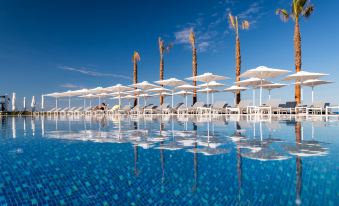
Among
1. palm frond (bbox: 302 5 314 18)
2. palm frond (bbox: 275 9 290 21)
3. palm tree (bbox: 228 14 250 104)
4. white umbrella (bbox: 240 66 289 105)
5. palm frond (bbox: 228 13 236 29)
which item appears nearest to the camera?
white umbrella (bbox: 240 66 289 105)

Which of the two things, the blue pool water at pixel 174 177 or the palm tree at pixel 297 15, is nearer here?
the blue pool water at pixel 174 177

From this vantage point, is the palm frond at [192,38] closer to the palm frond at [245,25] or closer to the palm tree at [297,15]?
the palm frond at [245,25]

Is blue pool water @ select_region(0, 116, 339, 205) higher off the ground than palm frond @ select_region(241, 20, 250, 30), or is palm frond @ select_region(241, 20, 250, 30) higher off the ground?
palm frond @ select_region(241, 20, 250, 30)

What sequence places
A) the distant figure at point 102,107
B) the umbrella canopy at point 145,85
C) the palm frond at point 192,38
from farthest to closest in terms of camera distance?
1. the distant figure at point 102,107
2. the palm frond at point 192,38
3. the umbrella canopy at point 145,85

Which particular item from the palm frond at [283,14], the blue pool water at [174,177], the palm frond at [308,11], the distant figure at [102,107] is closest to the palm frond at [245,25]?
the palm frond at [283,14]

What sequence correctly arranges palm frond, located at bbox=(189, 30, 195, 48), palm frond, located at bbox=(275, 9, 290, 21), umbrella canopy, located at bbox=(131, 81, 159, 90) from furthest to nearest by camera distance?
1. palm frond, located at bbox=(189, 30, 195, 48)
2. umbrella canopy, located at bbox=(131, 81, 159, 90)
3. palm frond, located at bbox=(275, 9, 290, 21)

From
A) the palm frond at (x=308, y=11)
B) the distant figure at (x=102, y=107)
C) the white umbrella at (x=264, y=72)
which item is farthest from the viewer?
the distant figure at (x=102, y=107)

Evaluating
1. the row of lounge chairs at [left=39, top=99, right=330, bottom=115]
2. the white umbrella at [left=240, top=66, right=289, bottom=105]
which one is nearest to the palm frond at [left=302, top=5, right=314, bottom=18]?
the white umbrella at [left=240, top=66, right=289, bottom=105]

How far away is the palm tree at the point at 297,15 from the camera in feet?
60.4

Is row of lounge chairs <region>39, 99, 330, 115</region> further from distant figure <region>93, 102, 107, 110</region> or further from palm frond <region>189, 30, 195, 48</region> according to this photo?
palm frond <region>189, 30, 195, 48</region>

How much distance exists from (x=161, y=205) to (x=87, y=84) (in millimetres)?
37324

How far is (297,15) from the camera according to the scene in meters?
18.7

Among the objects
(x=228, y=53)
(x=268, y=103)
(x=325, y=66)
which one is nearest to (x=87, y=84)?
(x=228, y=53)

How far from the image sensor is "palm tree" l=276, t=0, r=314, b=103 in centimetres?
1842
